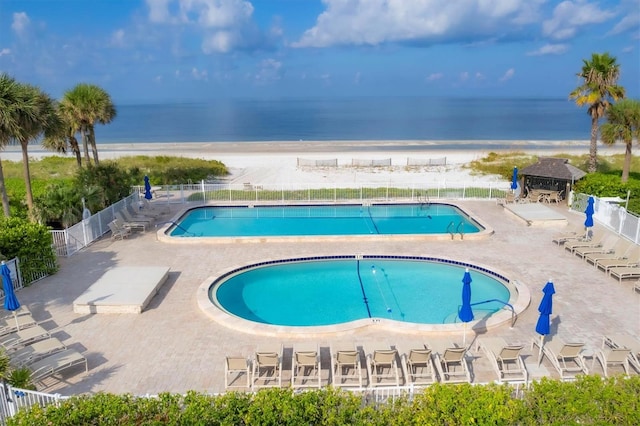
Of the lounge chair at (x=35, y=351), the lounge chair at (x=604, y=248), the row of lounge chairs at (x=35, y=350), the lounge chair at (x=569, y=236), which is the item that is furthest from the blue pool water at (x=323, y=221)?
the lounge chair at (x=35, y=351)

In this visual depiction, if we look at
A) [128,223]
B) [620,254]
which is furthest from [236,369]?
[620,254]

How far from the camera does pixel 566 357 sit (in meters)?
9.24

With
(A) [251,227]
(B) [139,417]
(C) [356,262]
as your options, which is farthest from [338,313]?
(A) [251,227]

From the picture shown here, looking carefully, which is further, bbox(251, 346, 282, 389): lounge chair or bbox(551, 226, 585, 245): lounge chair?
bbox(551, 226, 585, 245): lounge chair

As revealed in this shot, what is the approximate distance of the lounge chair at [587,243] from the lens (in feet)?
49.9

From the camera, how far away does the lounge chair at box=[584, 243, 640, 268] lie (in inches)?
543

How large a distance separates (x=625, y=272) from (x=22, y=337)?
15243mm

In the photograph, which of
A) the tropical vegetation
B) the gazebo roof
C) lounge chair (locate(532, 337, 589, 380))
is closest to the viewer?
the tropical vegetation

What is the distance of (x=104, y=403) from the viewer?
6477 mm

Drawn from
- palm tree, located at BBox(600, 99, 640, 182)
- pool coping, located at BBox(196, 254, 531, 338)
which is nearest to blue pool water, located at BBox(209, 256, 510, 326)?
pool coping, located at BBox(196, 254, 531, 338)

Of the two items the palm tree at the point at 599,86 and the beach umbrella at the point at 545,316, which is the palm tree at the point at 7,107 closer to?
the beach umbrella at the point at 545,316

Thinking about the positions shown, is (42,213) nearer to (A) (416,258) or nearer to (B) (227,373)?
(B) (227,373)

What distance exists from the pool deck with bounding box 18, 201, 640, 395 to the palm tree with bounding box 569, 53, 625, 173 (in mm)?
9701

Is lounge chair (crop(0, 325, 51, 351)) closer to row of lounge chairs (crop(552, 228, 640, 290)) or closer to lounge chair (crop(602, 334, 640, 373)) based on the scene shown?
lounge chair (crop(602, 334, 640, 373))
